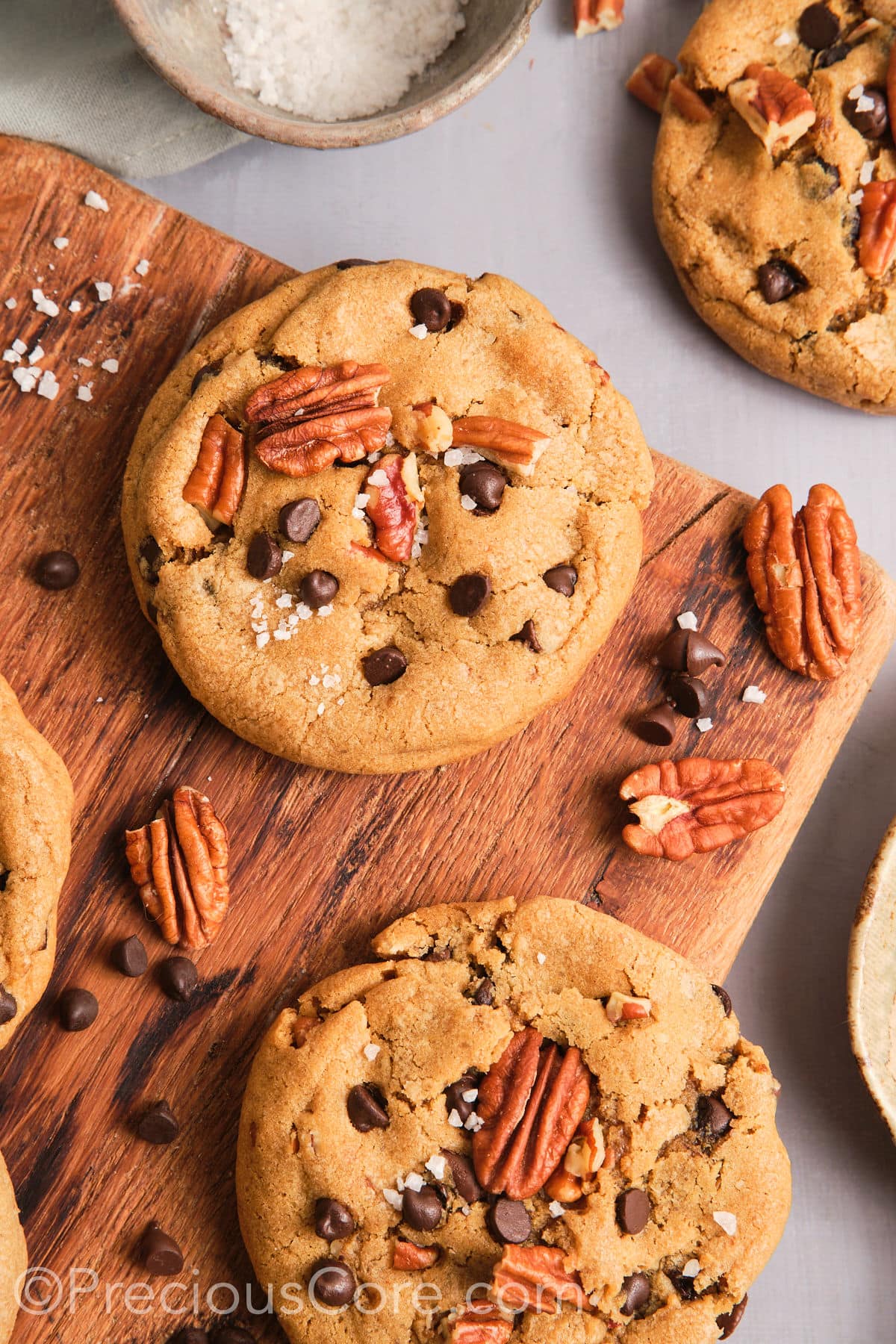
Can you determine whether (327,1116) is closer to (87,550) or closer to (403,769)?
(403,769)

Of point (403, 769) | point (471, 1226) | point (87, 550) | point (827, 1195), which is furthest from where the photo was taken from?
point (827, 1195)

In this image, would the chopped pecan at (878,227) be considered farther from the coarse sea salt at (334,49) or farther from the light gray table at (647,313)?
the coarse sea salt at (334,49)

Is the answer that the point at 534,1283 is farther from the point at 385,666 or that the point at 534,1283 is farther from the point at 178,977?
the point at 385,666

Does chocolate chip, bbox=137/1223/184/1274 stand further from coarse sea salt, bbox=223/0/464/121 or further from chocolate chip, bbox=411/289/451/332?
coarse sea salt, bbox=223/0/464/121

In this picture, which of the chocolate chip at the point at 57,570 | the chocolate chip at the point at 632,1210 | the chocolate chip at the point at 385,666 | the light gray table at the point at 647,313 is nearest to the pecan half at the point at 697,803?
the light gray table at the point at 647,313

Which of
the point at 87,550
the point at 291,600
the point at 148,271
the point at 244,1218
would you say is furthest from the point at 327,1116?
the point at 148,271

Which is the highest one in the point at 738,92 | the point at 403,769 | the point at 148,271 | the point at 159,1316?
the point at 738,92
